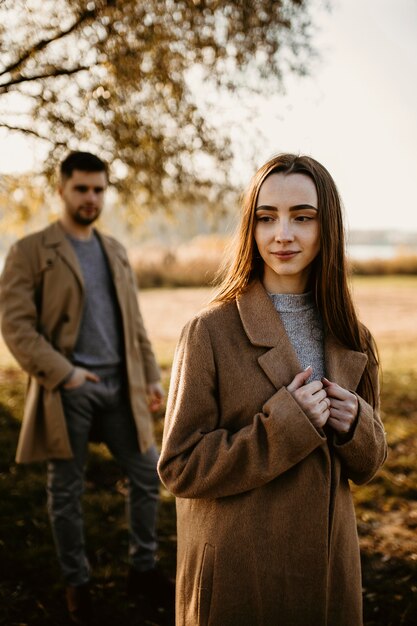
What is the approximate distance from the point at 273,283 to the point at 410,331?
14.9 m

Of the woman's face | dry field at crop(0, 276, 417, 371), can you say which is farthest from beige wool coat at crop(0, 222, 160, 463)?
dry field at crop(0, 276, 417, 371)

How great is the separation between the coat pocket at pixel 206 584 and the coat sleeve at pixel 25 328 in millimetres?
1587

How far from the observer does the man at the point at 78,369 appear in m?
3.17

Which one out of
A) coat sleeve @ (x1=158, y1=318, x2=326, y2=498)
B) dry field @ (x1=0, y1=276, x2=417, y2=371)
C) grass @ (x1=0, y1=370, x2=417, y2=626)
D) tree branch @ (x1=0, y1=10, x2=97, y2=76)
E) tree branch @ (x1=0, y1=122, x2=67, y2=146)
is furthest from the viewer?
dry field @ (x1=0, y1=276, x2=417, y2=371)

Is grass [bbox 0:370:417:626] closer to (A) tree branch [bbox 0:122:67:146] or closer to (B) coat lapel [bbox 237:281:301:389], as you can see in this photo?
(B) coat lapel [bbox 237:281:301:389]

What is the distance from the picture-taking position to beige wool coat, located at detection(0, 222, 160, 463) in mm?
3154

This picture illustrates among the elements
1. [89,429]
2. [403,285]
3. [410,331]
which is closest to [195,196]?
[89,429]

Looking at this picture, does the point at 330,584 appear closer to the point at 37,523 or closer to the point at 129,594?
the point at 129,594

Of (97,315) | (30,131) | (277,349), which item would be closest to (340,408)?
(277,349)

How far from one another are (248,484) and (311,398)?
333 mm

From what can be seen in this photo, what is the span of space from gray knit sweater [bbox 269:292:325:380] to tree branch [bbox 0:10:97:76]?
9.67 ft

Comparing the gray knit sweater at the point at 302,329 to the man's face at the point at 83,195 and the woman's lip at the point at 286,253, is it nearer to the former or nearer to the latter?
the woman's lip at the point at 286,253

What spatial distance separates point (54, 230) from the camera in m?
3.39

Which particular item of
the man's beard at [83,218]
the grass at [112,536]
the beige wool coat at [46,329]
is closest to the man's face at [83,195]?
the man's beard at [83,218]
